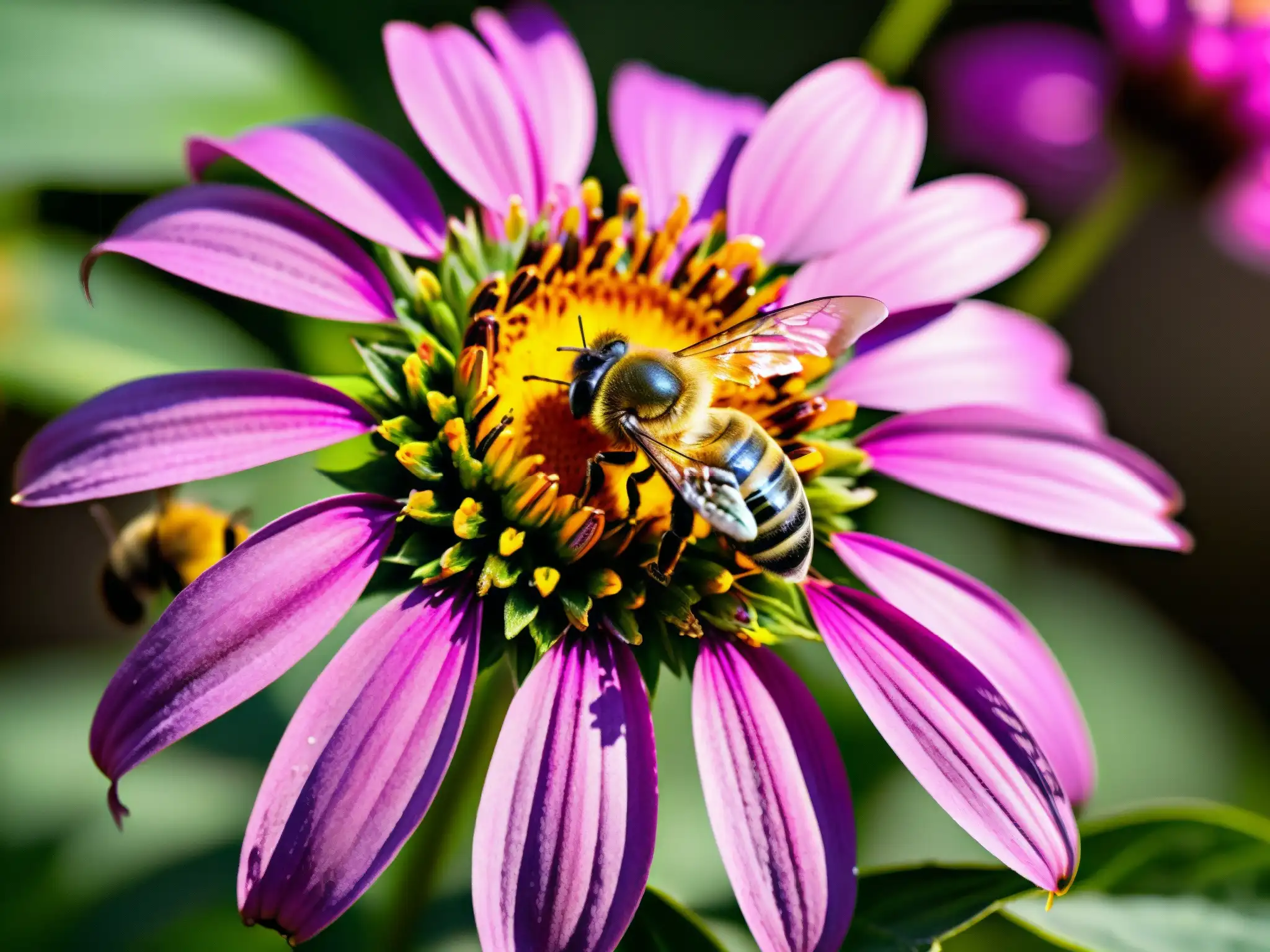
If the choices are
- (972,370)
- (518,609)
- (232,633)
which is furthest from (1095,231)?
(232,633)

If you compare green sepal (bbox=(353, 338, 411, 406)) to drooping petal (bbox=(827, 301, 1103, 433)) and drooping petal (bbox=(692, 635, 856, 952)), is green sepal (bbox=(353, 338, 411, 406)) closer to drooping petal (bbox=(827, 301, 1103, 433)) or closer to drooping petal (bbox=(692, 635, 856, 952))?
drooping petal (bbox=(692, 635, 856, 952))

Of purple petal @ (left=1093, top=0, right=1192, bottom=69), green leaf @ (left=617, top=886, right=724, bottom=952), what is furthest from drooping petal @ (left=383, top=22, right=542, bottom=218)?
purple petal @ (left=1093, top=0, right=1192, bottom=69)

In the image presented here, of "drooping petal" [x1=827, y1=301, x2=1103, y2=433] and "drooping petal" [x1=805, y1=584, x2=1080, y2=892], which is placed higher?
"drooping petal" [x1=827, y1=301, x2=1103, y2=433]

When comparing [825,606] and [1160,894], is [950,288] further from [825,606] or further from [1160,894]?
[1160,894]

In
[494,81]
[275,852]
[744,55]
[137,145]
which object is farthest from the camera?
[744,55]

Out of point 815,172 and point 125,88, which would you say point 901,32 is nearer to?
point 815,172

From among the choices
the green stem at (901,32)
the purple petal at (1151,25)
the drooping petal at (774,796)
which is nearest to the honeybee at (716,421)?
the drooping petal at (774,796)

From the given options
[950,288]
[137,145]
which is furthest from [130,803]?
[950,288]
